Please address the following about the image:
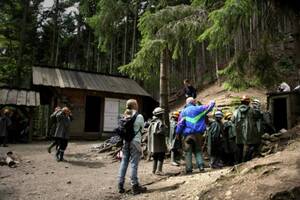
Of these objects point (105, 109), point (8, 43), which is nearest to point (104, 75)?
point (105, 109)

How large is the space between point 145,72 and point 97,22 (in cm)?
1572

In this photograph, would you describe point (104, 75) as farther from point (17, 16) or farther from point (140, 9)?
point (17, 16)

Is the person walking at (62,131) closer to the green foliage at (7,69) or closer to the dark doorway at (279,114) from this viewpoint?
the dark doorway at (279,114)

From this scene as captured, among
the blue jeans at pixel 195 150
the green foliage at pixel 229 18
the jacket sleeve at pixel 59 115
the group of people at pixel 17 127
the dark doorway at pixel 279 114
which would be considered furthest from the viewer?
the group of people at pixel 17 127

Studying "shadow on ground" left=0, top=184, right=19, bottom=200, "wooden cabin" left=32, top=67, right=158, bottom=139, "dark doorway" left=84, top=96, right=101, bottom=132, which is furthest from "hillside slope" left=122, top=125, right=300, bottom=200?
"dark doorway" left=84, top=96, right=101, bottom=132

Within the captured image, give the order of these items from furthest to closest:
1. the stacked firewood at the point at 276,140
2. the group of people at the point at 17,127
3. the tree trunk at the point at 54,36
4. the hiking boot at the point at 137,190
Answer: the tree trunk at the point at 54,36 → the group of people at the point at 17,127 → the stacked firewood at the point at 276,140 → the hiking boot at the point at 137,190

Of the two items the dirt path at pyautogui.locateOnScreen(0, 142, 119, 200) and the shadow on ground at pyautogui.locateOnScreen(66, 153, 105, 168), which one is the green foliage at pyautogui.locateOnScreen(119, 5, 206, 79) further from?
the dirt path at pyautogui.locateOnScreen(0, 142, 119, 200)

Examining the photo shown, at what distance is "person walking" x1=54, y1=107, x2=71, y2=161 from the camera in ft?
37.2

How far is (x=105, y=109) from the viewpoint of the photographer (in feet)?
70.1

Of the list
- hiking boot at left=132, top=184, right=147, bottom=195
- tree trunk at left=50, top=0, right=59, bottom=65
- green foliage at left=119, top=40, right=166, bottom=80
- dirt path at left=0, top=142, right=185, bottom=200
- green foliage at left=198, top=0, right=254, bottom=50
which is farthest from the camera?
tree trunk at left=50, top=0, right=59, bottom=65

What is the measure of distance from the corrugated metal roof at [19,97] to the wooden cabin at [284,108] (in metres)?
12.1

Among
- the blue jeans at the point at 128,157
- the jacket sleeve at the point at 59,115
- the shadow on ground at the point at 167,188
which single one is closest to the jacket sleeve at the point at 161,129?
the blue jeans at the point at 128,157

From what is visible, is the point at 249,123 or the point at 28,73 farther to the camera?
the point at 28,73

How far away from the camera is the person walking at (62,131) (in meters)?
11.3
